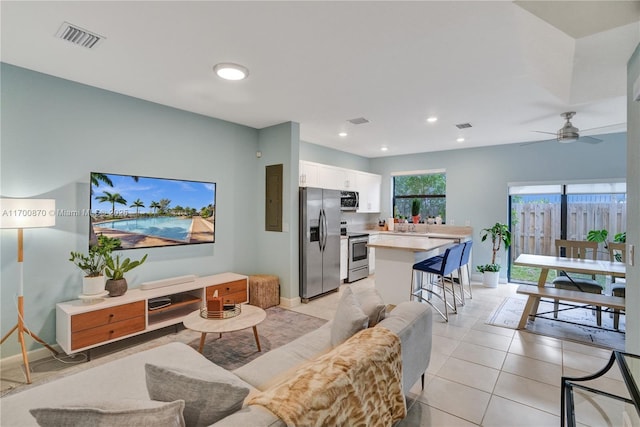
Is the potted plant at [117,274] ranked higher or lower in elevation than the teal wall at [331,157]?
lower

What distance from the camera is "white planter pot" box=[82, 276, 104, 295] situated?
112 inches

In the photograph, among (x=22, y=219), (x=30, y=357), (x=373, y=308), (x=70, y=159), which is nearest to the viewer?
(x=373, y=308)

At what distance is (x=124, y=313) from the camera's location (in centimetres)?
295

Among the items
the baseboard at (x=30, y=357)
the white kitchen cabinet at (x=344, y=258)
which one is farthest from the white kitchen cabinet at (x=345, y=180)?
the baseboard at (x=30, y=357)

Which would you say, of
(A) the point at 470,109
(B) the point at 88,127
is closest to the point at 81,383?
(B) the point at 88,127

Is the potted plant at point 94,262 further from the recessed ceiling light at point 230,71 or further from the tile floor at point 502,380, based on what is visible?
the tile floor at point 502,380

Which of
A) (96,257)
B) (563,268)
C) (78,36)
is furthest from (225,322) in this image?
(563,268)

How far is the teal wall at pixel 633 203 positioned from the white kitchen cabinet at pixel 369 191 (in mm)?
4662

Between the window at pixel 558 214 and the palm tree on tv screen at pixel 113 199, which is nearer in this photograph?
the palm tree on tv screen at pixel 113 199

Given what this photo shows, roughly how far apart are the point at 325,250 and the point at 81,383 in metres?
3.48

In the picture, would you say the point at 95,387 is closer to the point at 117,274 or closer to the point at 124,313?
the point at 124,313

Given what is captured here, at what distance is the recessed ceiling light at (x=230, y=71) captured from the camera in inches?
104

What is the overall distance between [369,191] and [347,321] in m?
5.16

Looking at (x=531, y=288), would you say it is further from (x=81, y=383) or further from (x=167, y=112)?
(x=167, y=112)
